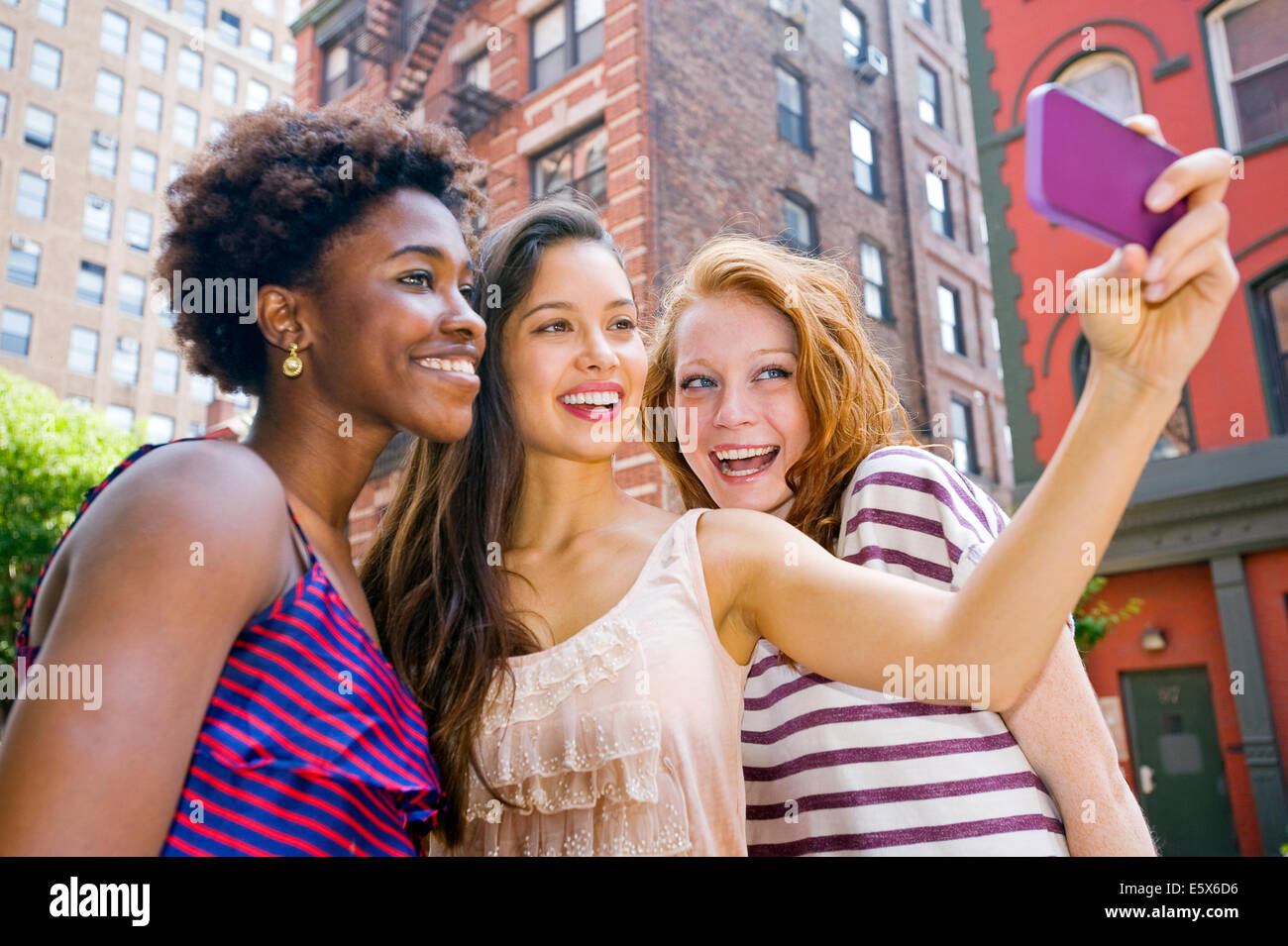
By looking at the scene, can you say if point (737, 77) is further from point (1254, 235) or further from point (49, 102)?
point (49, 102)

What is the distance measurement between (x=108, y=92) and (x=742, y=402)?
1871 cm

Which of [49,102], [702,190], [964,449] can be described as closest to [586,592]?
[702,190]

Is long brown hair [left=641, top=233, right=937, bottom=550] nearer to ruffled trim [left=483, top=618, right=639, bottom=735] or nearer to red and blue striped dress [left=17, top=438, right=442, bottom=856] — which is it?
ruffled trim [left=483, top=618, right=639, bottom=735]

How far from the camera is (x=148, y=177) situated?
19.1m

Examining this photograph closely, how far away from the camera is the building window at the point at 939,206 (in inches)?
522

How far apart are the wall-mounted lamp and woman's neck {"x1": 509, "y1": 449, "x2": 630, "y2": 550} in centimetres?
720

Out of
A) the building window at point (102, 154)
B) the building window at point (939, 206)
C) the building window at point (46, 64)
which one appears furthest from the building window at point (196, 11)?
the building window at point (939, 206)

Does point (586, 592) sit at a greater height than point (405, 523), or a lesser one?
lesser

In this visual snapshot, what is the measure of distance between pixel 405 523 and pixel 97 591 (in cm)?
95

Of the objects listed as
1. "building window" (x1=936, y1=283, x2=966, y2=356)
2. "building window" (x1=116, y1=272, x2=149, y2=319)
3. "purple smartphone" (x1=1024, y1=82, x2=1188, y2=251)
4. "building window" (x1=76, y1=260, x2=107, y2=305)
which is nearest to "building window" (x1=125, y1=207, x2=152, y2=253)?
"building window" (x1=116, y1=272, x2=149, y2=319)

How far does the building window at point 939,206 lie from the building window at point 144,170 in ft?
47.1

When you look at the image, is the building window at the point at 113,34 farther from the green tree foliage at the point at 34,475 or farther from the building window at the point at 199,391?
the green tree foliage at the point at 34,475


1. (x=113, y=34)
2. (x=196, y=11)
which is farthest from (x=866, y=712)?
(x=113, y=34)

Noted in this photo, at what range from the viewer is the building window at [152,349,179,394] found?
1945 cm
